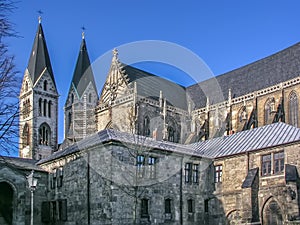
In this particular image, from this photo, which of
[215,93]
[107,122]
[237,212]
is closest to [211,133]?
[215,93]

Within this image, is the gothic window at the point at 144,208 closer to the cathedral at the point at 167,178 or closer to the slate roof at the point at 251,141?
the cathedral at the point at 167,178

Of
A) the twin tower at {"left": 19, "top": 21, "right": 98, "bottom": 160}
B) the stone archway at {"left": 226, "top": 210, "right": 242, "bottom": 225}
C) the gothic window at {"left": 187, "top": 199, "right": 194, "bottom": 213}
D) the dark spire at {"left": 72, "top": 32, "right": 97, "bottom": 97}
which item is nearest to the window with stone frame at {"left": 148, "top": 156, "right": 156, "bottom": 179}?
the gothic window at {"left": 187, "top": 199, "right": 194, "bottom": 213}

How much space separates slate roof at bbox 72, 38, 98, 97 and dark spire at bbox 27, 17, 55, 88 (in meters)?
3.82

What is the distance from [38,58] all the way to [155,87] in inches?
828

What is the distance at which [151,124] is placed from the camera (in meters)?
51.0

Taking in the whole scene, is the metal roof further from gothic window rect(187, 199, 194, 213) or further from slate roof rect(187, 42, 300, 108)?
slate roof rect(187, 42, 300, 108)

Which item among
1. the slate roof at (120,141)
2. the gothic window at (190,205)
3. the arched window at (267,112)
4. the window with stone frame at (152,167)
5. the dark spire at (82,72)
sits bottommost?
the gothic window at (190,205)

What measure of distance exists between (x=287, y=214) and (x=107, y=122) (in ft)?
99.7

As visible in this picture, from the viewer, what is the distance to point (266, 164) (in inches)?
1224

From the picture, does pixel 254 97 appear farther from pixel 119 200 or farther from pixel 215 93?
pixel 119 200

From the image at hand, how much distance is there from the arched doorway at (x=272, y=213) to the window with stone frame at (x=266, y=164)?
2.03 metres

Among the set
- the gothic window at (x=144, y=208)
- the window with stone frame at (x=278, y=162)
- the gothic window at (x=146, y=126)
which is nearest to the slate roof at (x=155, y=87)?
the gothic window at (x=146, y=126)

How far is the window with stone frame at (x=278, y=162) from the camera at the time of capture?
98.9 ft

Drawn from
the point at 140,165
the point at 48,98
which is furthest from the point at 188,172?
the point at 48,98
